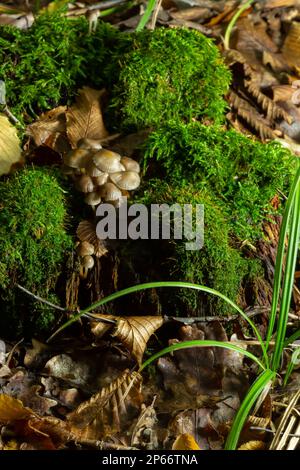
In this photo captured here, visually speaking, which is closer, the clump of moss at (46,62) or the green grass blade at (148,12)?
the green grass blade at (148,12)

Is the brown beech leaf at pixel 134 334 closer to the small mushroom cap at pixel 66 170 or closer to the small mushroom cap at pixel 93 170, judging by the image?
the small mushroom cap at pixel 93 170

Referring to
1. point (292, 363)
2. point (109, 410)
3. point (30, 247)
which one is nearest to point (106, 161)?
point (30, 247)

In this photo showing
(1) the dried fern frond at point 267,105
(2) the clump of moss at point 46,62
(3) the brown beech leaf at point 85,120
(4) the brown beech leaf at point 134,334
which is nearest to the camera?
(4) the brown beech leaf at point 134,334

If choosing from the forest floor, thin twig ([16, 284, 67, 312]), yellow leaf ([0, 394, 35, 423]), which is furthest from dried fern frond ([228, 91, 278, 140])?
yellow leaf ([0, 394, 35, 423])

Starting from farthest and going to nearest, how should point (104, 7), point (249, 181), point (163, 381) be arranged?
point (104, 7), point (249, 181), point (163, 381)

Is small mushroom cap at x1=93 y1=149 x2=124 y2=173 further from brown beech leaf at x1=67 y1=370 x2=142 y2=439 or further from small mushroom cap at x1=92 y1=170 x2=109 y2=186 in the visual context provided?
brown beech leaf at x1=67 y1=370 x2=142 y2=439

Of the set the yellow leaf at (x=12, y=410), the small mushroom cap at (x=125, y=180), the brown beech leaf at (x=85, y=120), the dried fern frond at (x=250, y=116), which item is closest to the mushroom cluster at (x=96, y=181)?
the small mushroom cap at (x=125, y=180)
